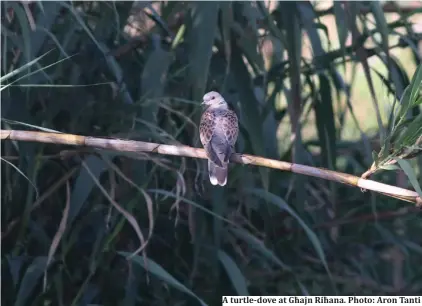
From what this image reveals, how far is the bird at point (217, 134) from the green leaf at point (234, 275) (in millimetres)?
363

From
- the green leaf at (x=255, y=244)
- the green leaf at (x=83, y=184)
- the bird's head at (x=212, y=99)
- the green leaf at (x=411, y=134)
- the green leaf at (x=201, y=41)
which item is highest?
the green leaf at (x=201, y=41)

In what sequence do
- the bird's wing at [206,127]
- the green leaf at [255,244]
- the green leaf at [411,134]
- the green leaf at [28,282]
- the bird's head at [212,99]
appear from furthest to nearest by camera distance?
the green leaf at [255,244] → the green leaf at [28,282] → the bird's head at [212,99] → the bird's wing at [206,127] → the green leaf at [411,134]

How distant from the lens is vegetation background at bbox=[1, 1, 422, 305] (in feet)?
6.37

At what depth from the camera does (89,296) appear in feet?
6.75

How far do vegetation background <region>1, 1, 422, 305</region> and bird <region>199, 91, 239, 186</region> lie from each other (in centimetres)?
4

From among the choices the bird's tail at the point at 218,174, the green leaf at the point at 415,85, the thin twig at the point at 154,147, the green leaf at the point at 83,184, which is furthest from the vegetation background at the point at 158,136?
the green leaf at the point at 415,85

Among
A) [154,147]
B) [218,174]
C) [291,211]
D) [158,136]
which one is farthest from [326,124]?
[154,147]

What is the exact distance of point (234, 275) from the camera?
6.74ft

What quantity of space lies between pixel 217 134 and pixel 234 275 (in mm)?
482

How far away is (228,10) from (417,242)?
4.02 ft

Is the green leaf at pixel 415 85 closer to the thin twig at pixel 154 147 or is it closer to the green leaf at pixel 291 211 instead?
the thin twig at pixel 154 147

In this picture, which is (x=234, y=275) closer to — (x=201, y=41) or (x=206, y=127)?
(x=206, y=127)

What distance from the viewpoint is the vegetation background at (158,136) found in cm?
194

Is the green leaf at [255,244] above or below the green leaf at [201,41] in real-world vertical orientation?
below
